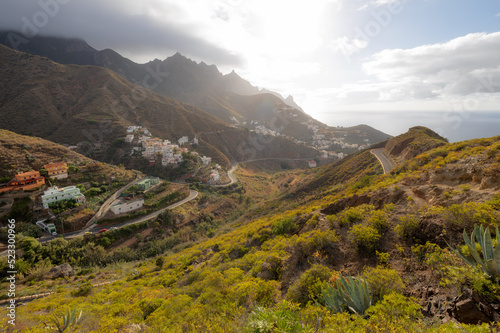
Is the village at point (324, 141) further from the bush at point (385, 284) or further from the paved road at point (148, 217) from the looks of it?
the bush at point (385, 284)

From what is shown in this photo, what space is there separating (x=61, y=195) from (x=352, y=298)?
39601mm

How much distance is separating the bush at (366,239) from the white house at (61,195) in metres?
38.7

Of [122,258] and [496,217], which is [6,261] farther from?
[496,217]

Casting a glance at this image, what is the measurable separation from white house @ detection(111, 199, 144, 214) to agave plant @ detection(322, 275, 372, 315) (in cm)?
3533

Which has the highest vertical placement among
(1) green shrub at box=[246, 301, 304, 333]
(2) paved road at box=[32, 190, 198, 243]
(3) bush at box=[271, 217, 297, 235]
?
(1) green shrub at box=[246, 301, 304, 333]

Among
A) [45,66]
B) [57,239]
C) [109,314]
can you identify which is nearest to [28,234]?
[57,239]

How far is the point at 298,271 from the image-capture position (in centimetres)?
754

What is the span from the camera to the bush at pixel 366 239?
22.1ft

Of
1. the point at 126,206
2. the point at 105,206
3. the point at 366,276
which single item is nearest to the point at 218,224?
the point at 126,206

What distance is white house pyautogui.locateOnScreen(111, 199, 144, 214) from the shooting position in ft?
103

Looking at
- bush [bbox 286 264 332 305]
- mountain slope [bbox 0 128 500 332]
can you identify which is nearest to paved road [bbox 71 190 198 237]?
mountain slope [bbox 0 128 500 332]

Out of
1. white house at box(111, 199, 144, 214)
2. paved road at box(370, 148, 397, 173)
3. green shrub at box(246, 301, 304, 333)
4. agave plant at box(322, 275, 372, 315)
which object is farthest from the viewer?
white house at box(111, 199, 144, 214)

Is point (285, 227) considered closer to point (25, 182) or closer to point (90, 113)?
point (25, 182)

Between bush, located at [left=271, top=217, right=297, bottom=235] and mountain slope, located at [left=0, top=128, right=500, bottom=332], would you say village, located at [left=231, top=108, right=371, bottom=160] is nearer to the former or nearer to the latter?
bush, located at [left=271, top=217, right=297, bottom=235]
